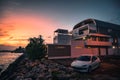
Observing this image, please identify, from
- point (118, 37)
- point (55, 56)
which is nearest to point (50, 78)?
point (55, 56)

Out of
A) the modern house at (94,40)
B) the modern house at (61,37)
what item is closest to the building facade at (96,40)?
the modern house at (94,40)

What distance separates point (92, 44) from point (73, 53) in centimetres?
798

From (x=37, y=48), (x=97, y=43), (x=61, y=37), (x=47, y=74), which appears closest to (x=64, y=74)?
(x=47, y=74)

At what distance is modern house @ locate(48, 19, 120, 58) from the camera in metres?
30.9

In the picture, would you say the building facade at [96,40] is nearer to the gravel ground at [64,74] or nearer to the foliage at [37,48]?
the foliage at [37,48]

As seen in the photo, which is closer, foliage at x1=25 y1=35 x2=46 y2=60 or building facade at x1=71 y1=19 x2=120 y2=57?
foliage at x1=25 y1=35 x2=46 y2=60

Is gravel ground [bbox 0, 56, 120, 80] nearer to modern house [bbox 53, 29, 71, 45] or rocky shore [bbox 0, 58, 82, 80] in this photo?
rocky shore [bbox 0, 58, 82, 80]

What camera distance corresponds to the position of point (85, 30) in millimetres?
39500

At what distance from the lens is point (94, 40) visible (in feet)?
119

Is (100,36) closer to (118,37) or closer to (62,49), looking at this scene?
(118,37)

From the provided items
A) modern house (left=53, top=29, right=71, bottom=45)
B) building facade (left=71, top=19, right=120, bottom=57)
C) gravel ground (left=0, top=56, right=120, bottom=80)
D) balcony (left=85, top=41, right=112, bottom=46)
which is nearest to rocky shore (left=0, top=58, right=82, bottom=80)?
gravel ground (left=0, top=56, right=120, bottom=80)

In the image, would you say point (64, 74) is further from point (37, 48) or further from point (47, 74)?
point (37, 48)

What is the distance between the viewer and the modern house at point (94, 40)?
3088 cm

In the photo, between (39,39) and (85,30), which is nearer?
(39,39)
